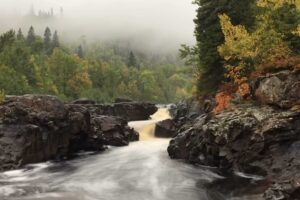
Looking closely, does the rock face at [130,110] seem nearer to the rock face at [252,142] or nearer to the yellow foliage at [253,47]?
the yellow foliage at [253,47]

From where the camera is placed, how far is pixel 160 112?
221 feet

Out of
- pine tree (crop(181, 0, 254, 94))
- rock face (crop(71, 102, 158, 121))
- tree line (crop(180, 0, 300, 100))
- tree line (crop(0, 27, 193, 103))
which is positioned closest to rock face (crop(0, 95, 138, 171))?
tree line (crop(0, 27, 193, 103))

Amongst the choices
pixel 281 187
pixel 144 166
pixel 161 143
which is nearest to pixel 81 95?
pixel 161 143

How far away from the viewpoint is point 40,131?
29344 millimetres

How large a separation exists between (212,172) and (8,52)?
51.1 metres

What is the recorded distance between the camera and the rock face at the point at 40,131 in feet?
90.6

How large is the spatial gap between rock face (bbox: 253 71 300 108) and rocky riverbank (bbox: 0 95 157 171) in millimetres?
14525

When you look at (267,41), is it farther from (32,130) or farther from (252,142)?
(32,130)

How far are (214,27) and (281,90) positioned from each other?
1307cm

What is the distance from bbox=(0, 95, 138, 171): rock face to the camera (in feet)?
90.6

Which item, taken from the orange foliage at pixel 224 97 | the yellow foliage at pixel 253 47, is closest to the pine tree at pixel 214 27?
the orange foliage at pixel 224 97

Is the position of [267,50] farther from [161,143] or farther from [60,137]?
[60,137]

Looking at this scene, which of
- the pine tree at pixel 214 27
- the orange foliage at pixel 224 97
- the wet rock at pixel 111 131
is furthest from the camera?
the wet rock at pixel 111 131

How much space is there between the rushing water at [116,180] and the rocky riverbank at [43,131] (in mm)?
1243
